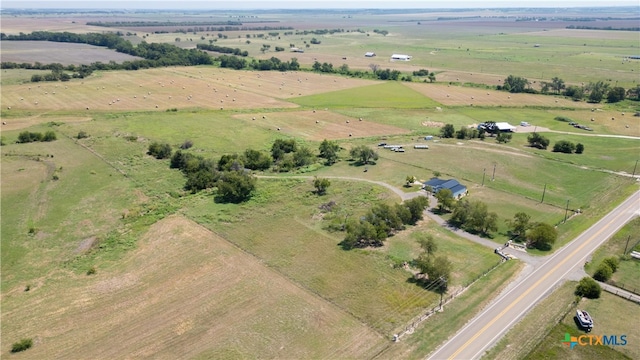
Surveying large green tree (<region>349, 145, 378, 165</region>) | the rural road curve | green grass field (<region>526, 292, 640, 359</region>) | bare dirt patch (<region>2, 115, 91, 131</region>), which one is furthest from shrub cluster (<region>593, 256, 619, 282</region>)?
bare dirt patch (<region>2, 115, 91, 131</region>)

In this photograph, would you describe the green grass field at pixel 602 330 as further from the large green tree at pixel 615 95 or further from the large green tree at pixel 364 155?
the large green tree at pixel 615 95

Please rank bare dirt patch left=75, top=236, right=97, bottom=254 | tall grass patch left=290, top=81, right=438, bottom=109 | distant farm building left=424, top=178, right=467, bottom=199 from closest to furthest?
bare dirt patch left=75, top=236, right=97, bottom=254, distant farm building left=424, top=178, right=467, bottom=199, tall grass patch left=290, top=81, right=438, bottom=109

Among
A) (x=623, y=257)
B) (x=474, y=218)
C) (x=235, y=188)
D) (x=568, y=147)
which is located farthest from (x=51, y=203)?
(x=568, y=147)

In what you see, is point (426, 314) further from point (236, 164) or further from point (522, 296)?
point (236, 164)

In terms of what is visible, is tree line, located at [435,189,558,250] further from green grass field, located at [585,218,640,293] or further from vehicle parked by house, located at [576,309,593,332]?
vehicle parked by house, located at [576,309,593,332]

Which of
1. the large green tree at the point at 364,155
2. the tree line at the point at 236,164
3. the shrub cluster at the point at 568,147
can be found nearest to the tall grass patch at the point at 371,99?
the tree line at the point at 236,164

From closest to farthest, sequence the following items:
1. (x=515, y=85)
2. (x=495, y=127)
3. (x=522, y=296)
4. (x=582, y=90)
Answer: (x=522, y=296) → (x=495, y=127) → (x=582, y=90) → (x=515, y=85)
